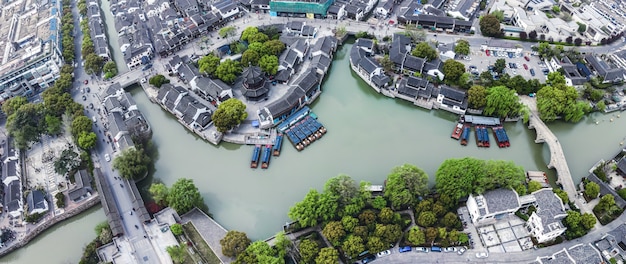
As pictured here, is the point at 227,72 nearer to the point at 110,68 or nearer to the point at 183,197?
the point at 110,68

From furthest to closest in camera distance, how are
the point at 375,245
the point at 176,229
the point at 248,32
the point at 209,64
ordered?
1. the point at 248,32
2. the point at 209,64
3. the point at 176,229
4. the point at 375,245

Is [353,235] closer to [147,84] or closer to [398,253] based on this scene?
[398,253]

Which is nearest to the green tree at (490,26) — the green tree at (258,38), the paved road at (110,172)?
the green tree at (258,38)

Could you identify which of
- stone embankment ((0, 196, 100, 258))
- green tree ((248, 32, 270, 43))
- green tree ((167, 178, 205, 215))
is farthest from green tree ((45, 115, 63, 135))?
green tree ((248, 32, 270, 43))

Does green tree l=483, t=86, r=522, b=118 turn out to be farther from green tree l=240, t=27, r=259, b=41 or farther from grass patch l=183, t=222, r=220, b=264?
grass patch l=183, t=222, r=220, b=264

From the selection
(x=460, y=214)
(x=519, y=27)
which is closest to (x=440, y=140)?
(x=460, y=214)

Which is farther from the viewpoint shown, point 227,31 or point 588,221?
point 227,31

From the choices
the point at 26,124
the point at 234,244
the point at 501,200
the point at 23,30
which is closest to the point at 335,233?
the point at 234,244
